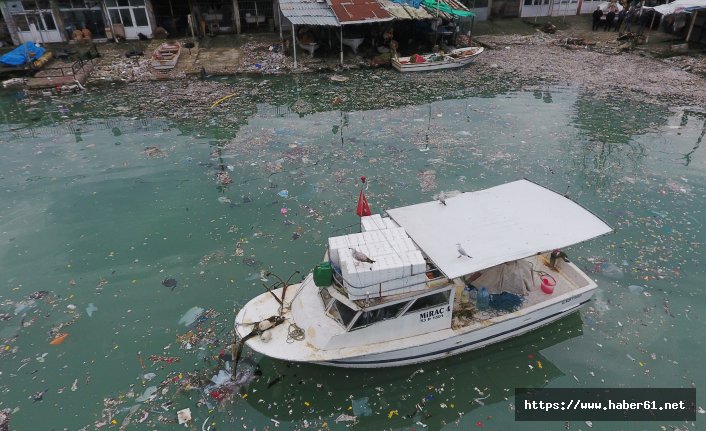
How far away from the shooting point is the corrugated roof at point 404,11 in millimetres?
23969

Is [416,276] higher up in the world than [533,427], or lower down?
higher up

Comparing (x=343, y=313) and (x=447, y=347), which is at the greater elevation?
(x=343, y=313)

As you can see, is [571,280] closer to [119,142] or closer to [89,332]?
[89,332]

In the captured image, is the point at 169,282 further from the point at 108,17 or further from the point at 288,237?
the point at 108,17

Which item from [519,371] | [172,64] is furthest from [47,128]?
[519,371]

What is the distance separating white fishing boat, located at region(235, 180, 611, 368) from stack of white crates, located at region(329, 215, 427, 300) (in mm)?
17

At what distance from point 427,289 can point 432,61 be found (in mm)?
19448

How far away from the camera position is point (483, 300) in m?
7.74

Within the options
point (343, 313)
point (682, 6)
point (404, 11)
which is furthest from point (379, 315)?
point (682, 6)

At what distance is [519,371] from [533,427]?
3.57ft

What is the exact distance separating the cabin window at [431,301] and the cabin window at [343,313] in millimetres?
948

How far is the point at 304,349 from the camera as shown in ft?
23.2

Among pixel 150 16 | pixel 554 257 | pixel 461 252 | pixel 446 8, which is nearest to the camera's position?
pixel 461 252

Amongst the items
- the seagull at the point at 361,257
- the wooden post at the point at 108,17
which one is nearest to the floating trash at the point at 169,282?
the seagull at the point at 361,257
